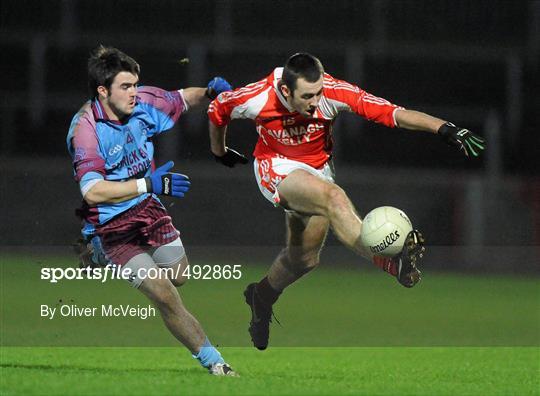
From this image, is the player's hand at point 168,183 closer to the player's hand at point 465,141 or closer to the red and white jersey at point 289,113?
the red and white jersey at point 289,113

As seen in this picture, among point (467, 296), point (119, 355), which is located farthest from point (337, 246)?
point (119, 355)

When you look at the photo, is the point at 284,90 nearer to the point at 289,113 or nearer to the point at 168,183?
the point at 289,113

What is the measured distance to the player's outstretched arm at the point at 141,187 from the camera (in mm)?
6746

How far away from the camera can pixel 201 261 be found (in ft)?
38.2

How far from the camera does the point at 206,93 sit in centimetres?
787

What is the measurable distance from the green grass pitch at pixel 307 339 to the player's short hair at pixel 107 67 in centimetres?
181

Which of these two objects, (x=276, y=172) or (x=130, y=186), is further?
(x=276, y=172)

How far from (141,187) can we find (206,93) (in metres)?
1.28

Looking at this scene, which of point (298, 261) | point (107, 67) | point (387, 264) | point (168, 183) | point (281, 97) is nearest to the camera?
point (168, 183)

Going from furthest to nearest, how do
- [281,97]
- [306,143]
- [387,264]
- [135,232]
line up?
1. [306,143]
2. [281,97]
3. [135,232]
4. [387,264]

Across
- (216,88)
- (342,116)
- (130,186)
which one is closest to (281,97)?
(216,88)

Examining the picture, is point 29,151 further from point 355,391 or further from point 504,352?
point 355,391

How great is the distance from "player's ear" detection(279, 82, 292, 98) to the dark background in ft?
19.8

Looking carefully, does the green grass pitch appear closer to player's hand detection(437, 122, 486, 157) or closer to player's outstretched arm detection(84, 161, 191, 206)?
player's outstretched arm detection(84, 161, 191, 206)
